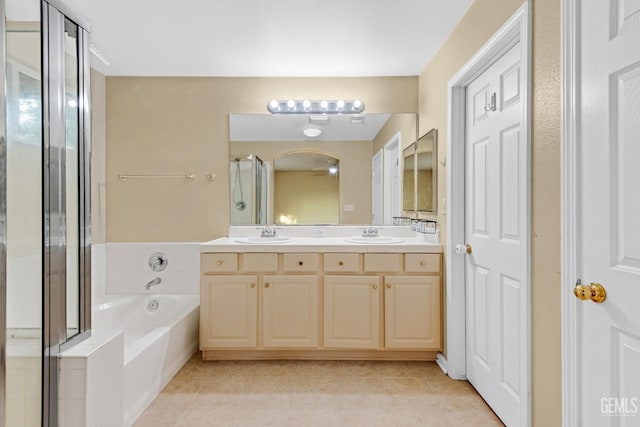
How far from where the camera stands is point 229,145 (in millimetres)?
3180

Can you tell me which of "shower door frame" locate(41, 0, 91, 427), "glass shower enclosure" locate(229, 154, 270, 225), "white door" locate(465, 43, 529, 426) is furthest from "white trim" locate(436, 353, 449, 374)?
"shower door frame" locate(41, 0, 91, 427)

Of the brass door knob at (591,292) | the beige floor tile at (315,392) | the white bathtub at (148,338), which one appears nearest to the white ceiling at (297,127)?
the white bathtub at (148,338)

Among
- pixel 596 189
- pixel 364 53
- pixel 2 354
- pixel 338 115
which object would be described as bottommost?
pixel 2 354

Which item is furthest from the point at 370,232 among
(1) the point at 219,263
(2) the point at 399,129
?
(1) the point at 219,263

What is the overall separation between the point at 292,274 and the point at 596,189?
74.0 inches

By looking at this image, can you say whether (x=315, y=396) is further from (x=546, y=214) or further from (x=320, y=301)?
(x=546, y=214)

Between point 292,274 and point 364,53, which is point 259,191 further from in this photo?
point 364,53

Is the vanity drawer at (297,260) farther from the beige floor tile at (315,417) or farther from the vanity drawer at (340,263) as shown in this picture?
the beige floor tile at (315,417)

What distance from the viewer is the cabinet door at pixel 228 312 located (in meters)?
2.59

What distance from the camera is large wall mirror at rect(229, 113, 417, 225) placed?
3158 mm

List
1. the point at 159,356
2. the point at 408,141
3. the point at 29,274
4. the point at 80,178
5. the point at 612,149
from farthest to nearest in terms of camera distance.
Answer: the point at 408,141
the point at 159,356
the point at 80,178
the point at 29,274
the point at 612,149

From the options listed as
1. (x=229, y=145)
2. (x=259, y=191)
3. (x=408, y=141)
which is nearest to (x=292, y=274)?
(x=259, y=191)

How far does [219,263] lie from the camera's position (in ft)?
8.55

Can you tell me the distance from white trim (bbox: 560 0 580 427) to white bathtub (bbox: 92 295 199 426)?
199cm
